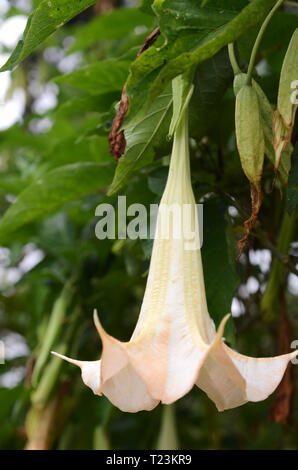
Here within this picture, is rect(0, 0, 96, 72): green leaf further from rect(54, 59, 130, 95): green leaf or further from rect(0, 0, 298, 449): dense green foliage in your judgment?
rect(54, 59, 130, 95): green leaf

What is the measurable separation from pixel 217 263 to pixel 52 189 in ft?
1.19

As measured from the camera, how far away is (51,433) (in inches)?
41.1

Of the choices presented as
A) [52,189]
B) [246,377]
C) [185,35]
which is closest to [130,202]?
[52,189]

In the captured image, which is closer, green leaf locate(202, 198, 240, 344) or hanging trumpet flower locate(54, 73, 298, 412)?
hanging trumpet flower locate(54, 73, 298, 412)

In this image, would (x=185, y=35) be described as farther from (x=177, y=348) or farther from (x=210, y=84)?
(x=177, y=348)

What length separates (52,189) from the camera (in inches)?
37.7

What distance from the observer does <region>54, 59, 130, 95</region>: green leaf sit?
822 millimetres

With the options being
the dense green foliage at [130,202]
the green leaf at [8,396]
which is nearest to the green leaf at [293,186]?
the dense green foliage at [130,202]

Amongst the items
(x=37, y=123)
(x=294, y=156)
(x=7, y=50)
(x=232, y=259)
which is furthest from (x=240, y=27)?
(x=37, y=123)

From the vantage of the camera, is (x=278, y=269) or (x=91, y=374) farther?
(x=278, y=269)

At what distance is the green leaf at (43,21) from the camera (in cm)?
54

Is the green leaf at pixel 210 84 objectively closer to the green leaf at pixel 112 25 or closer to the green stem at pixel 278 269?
the green stem at pixel 278 269

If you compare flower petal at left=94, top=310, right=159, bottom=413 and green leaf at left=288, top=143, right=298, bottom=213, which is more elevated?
green leaf at left=288, top=143, right=298, bottom=213

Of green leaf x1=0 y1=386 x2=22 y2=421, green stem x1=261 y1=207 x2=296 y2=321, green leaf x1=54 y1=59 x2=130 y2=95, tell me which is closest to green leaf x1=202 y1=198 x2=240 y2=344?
green stem x1=261 y1=207 x2=296 y2=321
